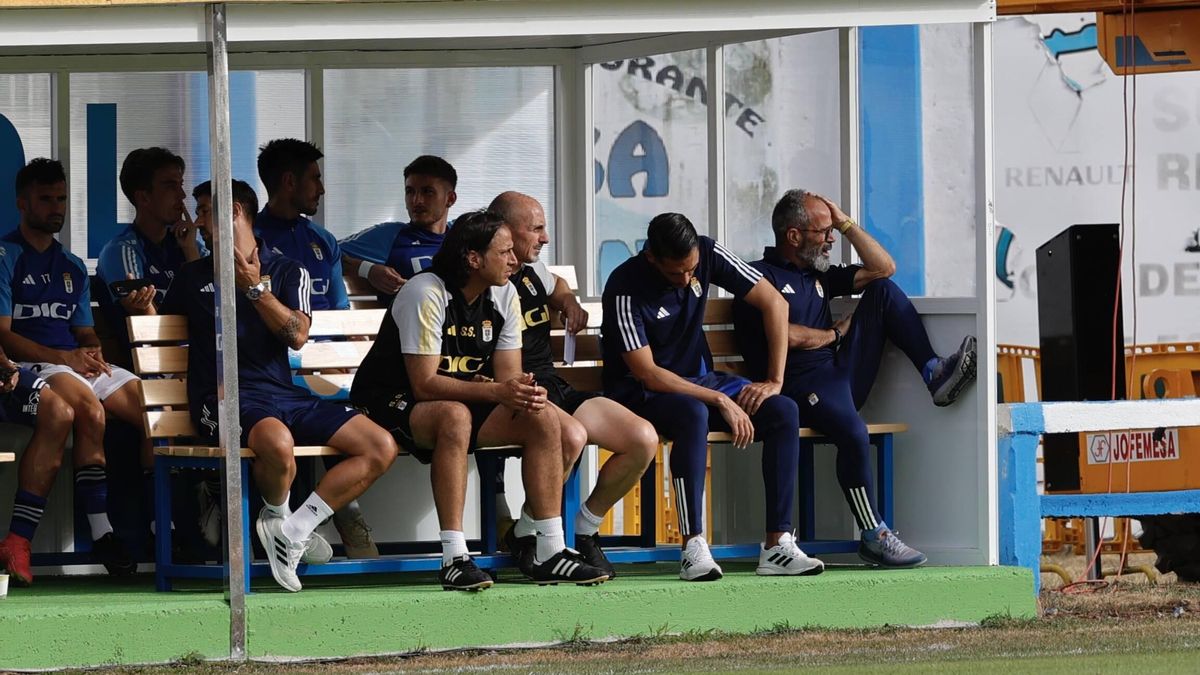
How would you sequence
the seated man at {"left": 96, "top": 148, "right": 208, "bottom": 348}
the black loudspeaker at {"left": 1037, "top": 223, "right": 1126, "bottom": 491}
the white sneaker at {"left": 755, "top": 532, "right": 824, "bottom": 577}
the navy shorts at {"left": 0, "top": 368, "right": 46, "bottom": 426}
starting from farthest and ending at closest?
the black loudspeaker at {"left": 1037, "top": 223, "right": 1126, "bottom": 491}, the seated man at {"left": 96, "top": 148, "right": 208, "bottom": 348}, the navy shorts at {"left": 0, "top": 368, "right": 46, "bottom": 426}, the white sneaker at {"left": 755, "top": 532, "right": 824, "bottom": 577}

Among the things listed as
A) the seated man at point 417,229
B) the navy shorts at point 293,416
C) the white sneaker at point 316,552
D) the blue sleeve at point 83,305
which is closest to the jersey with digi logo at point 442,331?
the navy shorts at point 293,416

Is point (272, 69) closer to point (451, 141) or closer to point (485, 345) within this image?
point (451, 141)

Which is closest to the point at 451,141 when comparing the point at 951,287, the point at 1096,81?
the point at 951,287

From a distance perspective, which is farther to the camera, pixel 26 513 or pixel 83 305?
pixel 83 305

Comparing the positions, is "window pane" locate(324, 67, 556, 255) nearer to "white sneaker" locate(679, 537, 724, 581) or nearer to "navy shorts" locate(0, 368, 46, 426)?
"navy shorts" locate(0, 368, 46, 426)

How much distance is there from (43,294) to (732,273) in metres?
2.74

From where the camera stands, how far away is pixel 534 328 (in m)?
8.30

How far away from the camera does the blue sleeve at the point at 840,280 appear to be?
29.2ft

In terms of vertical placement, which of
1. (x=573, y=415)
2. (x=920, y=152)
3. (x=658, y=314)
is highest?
(x=920, y=152)

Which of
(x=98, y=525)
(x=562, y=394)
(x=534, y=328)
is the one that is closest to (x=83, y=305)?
(x=98, y=525)

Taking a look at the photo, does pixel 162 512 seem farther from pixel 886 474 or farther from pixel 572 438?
pixel 886 474

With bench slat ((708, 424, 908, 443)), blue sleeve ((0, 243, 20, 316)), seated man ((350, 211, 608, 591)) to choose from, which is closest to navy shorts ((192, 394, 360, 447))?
seated man ((350, 211, 608, 591))

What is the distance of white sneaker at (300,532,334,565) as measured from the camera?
7.86 metres

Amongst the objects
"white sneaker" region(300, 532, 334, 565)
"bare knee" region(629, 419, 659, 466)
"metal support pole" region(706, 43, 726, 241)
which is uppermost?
"metal support pole" region(706, 43, 726, 241)
